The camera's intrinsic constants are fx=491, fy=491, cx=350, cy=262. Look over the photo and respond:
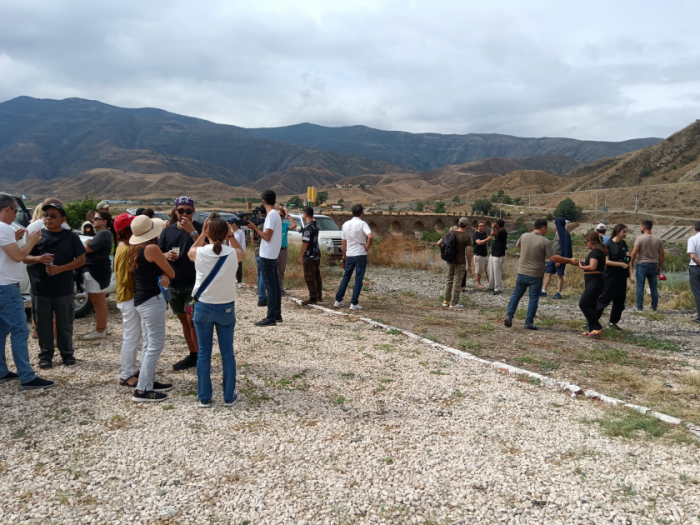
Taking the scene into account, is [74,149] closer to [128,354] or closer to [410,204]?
[410,204]

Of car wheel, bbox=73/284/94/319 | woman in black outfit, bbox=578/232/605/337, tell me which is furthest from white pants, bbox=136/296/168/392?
woman in black outfit, bbox=578/232/605/337

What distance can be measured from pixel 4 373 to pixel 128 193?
112 meters

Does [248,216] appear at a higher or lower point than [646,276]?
higher

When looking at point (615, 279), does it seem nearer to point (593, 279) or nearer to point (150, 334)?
point (593, 279)

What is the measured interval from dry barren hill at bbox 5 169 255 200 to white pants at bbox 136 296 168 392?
336 feet

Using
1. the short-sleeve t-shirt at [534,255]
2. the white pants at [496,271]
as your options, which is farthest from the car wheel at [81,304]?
the white pants at [496,271]

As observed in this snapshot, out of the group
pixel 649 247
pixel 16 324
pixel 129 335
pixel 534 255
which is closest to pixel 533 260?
pixel 534 255

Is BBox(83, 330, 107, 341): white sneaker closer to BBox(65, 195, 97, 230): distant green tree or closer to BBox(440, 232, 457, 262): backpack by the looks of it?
BBox(440, 232, 457, 262): backpack

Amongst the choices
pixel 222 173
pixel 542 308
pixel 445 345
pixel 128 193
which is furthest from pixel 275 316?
pixel 222 173

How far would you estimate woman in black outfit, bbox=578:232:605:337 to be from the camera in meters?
7.10

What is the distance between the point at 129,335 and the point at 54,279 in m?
1.33

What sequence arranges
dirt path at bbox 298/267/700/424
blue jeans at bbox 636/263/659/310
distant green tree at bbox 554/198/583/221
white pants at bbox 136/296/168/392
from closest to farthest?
1. white pants at bbox 136/296/168/392
2. dirt path at bbox 298/267/700/424
3. blue jeans at bbox 636/263/659/310
4. distant green tree at bbox 554/198/583/221

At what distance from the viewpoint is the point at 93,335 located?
6.46 m

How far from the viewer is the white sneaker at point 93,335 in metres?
6.43
